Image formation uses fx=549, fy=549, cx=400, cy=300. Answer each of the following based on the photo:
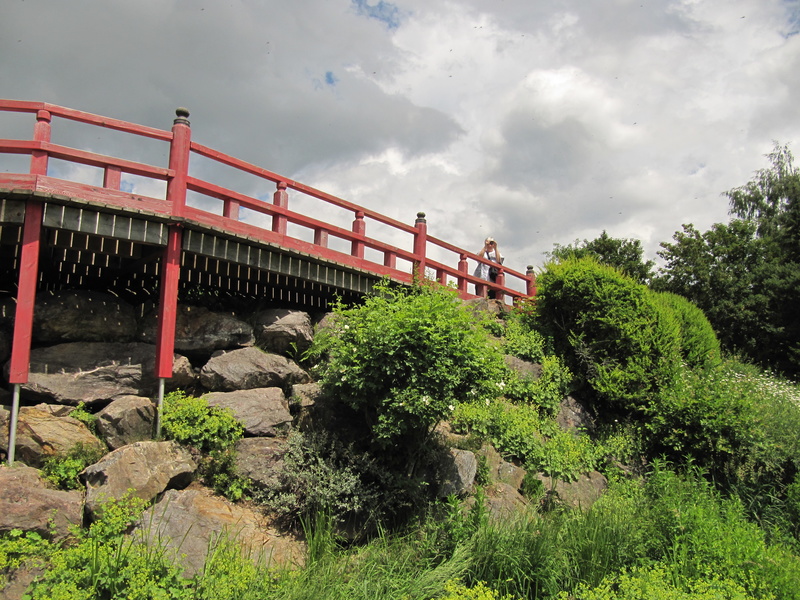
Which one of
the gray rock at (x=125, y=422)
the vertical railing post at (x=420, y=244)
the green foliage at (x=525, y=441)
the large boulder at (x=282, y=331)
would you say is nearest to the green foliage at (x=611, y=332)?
the green foliage at (x=525, y=441)

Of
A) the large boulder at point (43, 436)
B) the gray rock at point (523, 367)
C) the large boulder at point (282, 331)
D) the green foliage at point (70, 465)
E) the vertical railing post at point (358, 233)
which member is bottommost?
the green foliage at point (70, 465)

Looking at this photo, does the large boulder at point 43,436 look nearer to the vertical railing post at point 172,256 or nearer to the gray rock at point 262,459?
the vertical railing post at point 172,256

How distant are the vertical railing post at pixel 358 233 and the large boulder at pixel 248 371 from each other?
2645 mm

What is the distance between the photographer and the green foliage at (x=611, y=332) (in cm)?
1041

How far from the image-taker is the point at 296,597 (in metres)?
4.88

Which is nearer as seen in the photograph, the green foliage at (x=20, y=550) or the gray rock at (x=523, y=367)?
the green foliage at (x=20, y=550)

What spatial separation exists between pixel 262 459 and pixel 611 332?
737cm

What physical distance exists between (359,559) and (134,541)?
225 centimetres

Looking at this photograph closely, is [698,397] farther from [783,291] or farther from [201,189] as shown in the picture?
[783,291]

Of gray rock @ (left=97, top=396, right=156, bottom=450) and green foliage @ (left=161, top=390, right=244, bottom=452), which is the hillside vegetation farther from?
gray rock @ (left=97, top=396, right=156, bottom=450)

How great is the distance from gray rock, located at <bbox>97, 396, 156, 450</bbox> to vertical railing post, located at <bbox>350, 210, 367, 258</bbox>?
459 centimetres

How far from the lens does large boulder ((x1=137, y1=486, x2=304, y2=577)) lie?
5406 millimetres

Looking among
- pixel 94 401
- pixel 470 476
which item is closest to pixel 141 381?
pixel 94 401

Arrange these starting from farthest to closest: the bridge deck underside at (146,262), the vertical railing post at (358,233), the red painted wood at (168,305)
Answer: the vertical railing post at (358,233)
the red painted wood at (168,305)
the bridge deck underside at (146,262)
